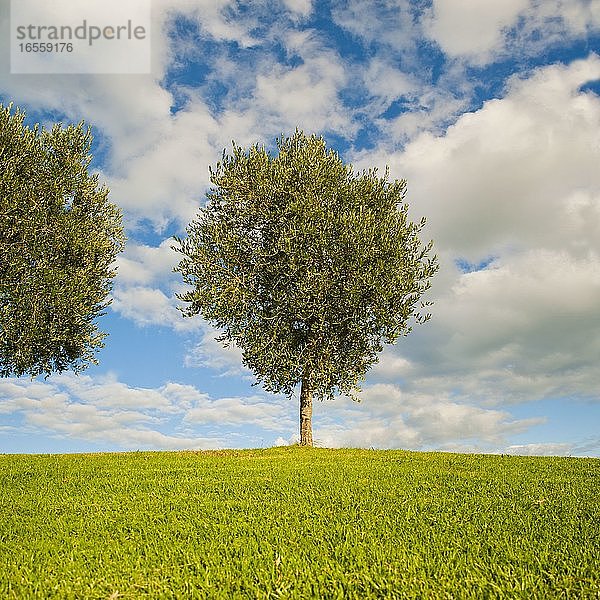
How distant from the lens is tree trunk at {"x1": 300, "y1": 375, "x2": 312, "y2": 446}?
30.8m

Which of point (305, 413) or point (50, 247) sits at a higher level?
point (50, 247)

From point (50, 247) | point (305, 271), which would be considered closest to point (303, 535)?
point (305, 271)

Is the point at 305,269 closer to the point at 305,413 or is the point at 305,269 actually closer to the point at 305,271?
the point at 305,271

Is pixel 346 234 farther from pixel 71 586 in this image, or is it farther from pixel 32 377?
pixel 71 586

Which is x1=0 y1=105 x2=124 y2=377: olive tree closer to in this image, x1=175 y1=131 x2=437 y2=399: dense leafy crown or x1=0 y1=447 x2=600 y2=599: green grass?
x1=175 y1=131 x2=437 y2=399: dense leafy crown

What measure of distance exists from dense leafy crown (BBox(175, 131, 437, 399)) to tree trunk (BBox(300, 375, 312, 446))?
67 centimetres

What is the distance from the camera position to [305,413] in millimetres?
31078

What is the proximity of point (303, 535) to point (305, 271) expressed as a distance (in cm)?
2079

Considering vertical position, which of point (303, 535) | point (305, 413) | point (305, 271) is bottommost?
point (303, 535)

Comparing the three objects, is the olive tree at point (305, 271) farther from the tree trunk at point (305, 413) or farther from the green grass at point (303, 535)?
the green grass at point (303, 535)

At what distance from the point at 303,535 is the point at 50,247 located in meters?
26.3

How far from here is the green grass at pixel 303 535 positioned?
754 centimetres

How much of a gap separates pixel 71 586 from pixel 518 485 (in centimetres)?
1132

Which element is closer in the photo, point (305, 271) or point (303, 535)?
point (303, 535)
